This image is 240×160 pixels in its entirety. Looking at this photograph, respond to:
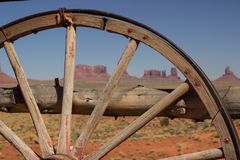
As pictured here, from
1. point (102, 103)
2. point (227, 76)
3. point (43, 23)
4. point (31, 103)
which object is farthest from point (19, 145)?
point (227, 76)

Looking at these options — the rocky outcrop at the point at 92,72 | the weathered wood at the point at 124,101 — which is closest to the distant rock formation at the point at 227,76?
the rocky outcrop at the point at 92,72

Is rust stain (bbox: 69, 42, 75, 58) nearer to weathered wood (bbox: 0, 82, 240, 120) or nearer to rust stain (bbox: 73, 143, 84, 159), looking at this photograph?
weathered wood (bbox: 0, 82, 240, 120)

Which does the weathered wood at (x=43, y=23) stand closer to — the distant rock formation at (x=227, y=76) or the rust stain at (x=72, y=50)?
the rust stain at (x=72, y=50)

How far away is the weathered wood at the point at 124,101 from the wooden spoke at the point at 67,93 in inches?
10.6

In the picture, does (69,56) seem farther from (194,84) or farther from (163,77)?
(163,77)

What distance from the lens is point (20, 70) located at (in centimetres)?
366

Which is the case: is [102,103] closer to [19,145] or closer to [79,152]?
[79,152]

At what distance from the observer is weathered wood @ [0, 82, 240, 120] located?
3344mm

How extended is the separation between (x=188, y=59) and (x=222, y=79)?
170 metres

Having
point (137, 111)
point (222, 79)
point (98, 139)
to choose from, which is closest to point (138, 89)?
point (137, 111)

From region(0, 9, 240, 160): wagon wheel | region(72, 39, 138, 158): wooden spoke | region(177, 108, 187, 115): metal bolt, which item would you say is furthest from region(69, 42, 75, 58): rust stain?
region(177, 108, 187, 115): metal bolt

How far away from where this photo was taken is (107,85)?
337cm

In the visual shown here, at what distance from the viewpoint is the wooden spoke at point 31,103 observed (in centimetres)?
347

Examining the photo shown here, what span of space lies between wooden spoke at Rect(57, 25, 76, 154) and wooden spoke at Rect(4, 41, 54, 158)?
14 cm
